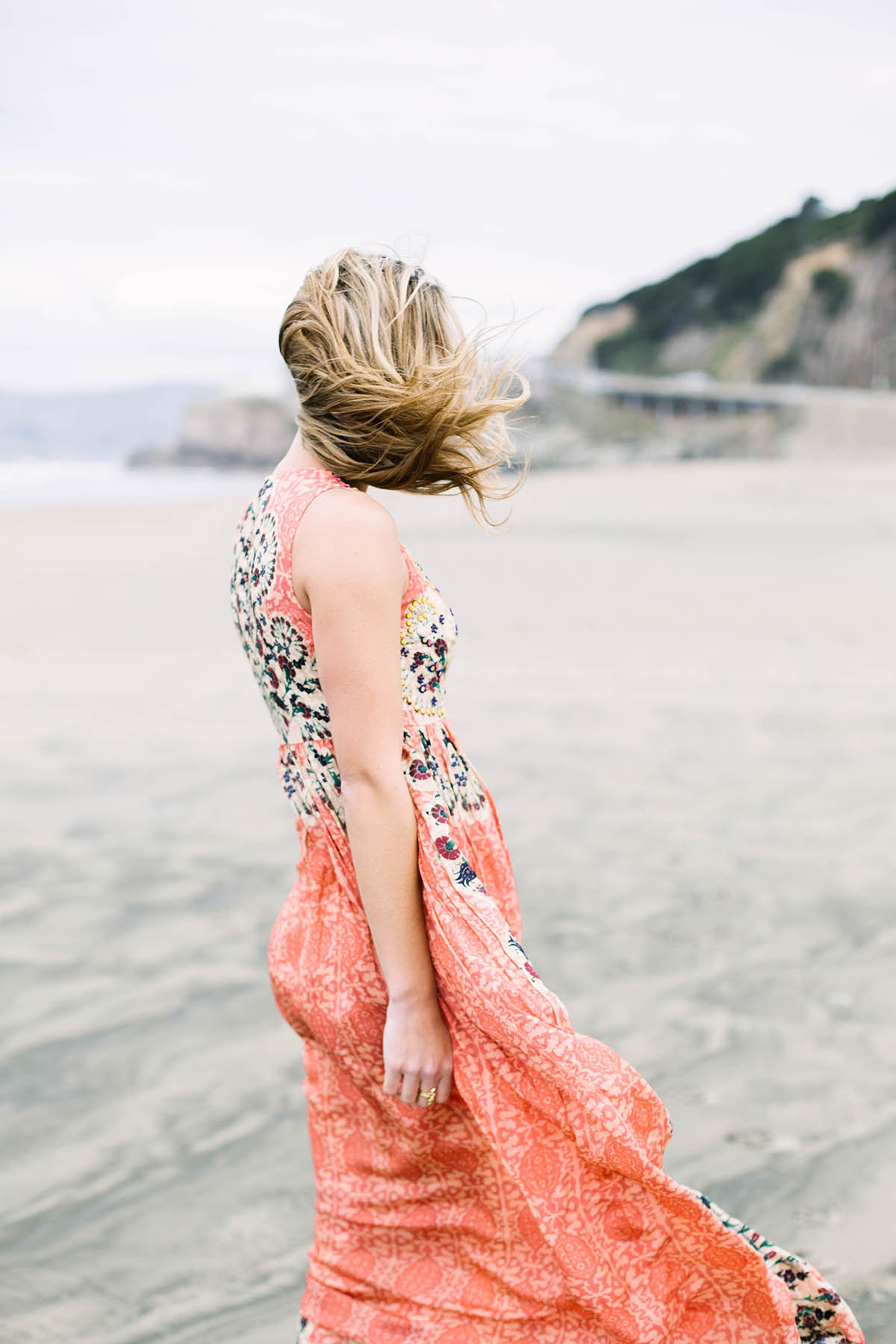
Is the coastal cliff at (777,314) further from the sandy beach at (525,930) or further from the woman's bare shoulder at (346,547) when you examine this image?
the woman's bare shoulder at (346,547)

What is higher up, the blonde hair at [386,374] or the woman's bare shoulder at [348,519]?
the blonde hair at [386,374]

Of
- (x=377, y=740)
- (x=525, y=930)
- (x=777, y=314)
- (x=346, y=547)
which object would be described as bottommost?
(x=525, y=930)

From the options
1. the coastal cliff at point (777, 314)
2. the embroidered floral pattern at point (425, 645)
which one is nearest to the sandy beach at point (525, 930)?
the embroidered floral pattern at point (425, 645)

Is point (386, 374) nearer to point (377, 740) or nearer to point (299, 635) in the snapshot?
point (299, 635)

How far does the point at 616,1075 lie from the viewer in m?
1.58

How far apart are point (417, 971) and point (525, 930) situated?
2425mm

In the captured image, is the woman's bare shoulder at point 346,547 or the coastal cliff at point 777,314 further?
the coastal cliff at point 777,314

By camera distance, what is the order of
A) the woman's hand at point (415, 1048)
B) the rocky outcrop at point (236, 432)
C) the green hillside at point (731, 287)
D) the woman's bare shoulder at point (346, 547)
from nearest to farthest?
the woman's bare shoulder at point (346, 547) < the woman's hand at point (415, 1048) < the green hillside at point (731, 287) < the rocky outcrop at point (236, 432)

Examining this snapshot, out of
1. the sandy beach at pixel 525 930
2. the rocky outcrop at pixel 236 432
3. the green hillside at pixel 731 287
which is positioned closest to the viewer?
the sandy beach at pixel 525 930

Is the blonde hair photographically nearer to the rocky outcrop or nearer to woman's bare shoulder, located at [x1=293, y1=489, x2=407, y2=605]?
woman's bare shoulder, located at [x1=293, y1=489, x2=407, y2=605]

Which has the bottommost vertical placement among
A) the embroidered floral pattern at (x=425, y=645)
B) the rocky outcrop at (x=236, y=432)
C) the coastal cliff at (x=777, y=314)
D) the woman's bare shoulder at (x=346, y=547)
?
the embroidered floral pattern at (x=425, y=645)

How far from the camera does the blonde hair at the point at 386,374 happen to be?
60.4 inches

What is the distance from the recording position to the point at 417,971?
64.2 inches

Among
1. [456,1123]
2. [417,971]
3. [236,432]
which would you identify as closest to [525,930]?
[456,1123]
